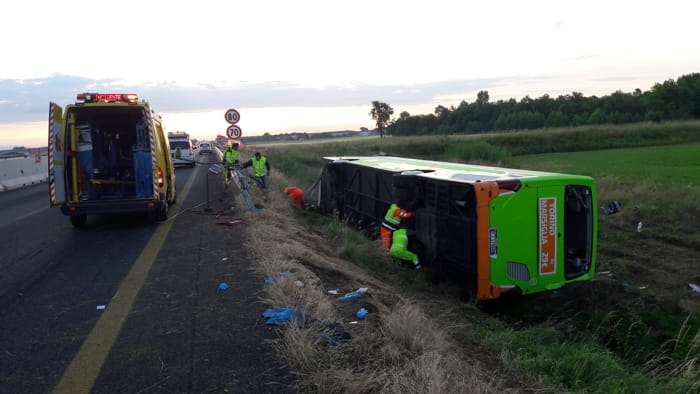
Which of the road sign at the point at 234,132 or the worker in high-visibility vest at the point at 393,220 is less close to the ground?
the road sign at the point at 234,132

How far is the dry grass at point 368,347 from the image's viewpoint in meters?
3.26

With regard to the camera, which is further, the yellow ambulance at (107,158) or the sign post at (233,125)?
the sign post at (233,125)

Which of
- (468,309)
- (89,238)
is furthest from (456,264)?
(89,238)

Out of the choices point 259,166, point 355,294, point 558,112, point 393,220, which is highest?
point 558,112

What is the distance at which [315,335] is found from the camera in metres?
3.93

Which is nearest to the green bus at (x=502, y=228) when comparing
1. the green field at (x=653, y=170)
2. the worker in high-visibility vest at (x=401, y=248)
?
the worker in high-visibility vest at (x=401, y=248)

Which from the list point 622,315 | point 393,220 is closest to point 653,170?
point 622,315

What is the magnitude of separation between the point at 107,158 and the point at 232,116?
16.1 ft

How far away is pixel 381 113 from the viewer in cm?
10069

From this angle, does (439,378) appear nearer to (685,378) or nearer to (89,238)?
(685,378)

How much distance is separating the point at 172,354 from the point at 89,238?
6.20 m

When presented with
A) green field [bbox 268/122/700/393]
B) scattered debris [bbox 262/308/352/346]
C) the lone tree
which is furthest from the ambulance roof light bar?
the lone tree

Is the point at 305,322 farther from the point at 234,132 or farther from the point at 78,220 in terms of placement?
the point at 234,132

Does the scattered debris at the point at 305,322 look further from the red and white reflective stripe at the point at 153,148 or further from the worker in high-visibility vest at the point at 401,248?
the red and white reflective stripe at the point at 153,148
